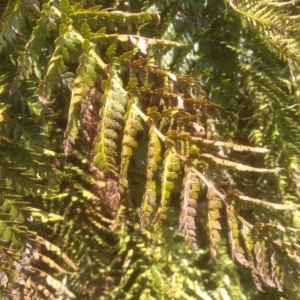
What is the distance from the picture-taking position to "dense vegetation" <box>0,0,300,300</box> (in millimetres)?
640

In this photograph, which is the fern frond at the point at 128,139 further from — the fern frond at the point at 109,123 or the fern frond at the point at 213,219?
the fern frond at the point at 213,219

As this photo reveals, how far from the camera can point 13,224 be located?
69 centimetres

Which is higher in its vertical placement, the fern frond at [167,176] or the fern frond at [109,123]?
the fern frond at [109,123]

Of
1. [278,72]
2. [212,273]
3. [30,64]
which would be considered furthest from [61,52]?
[212,273]

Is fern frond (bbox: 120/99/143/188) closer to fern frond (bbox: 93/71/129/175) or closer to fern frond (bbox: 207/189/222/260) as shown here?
fern frond (bbox: 93/71/129/175)

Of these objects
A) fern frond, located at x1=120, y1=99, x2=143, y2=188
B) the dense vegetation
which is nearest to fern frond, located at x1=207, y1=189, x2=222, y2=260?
the dense vegetation

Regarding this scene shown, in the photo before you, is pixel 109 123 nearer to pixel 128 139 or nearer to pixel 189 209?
pixel 128 139

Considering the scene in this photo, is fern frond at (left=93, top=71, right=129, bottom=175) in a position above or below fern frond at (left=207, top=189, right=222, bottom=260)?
above

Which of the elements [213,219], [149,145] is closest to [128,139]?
[149,145]

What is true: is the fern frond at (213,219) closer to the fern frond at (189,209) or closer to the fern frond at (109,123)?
the fern frond at (189,209)

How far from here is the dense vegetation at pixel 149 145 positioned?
0.64m

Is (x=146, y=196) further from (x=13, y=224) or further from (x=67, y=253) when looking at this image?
(x=67, y=253)

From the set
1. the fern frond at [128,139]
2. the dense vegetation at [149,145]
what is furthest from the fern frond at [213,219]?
the fern frond at [128,139]

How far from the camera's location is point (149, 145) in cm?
64
